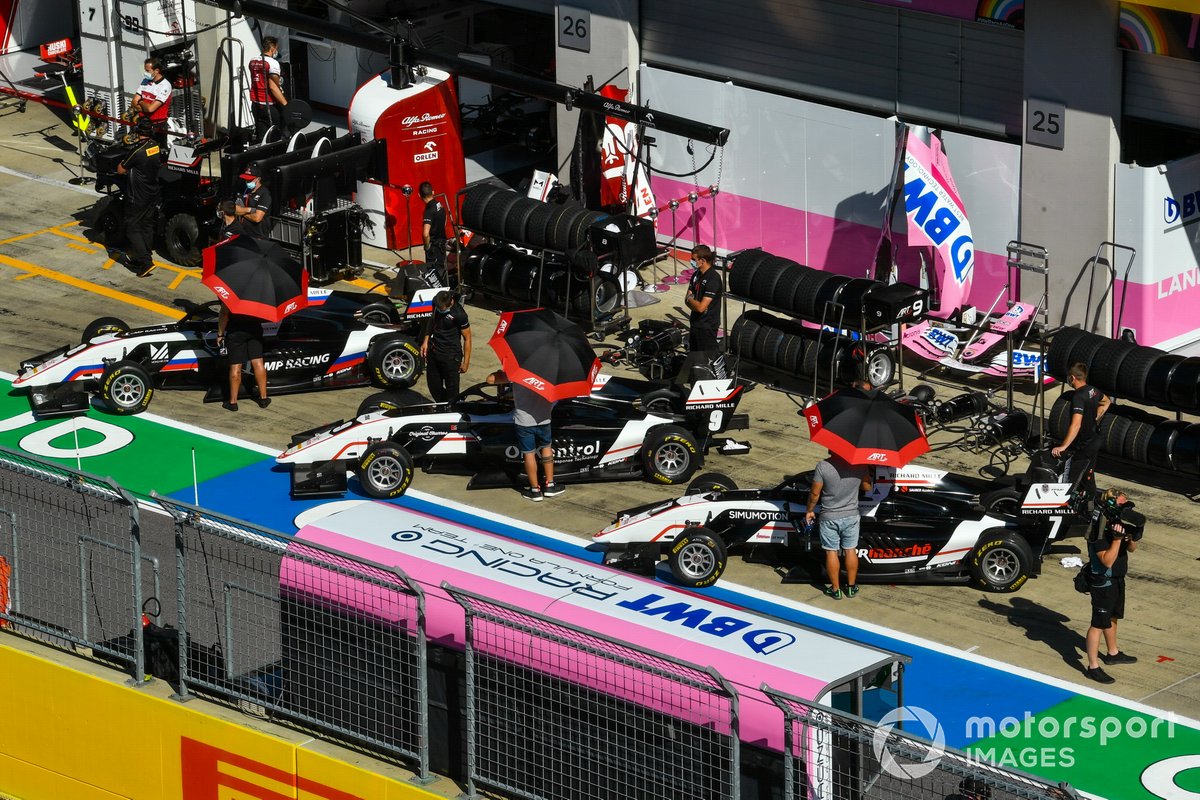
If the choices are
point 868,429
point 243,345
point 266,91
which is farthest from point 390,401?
point 266,91

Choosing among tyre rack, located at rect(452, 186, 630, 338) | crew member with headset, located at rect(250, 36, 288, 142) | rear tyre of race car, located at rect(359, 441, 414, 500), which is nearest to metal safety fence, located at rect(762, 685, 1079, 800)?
rear tyre of race car, located at rect(359, 441, 414, 500)

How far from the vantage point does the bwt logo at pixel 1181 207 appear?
20422 millimetres

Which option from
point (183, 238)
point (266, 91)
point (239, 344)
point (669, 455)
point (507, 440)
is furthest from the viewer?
point (266, 91)

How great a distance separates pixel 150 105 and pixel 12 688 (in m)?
14.0

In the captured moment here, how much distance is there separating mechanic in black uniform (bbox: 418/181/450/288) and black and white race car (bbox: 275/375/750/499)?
13.8 ft

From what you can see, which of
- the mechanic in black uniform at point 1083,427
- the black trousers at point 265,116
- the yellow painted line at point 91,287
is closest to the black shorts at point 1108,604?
the mechanic in black uniform at point 1083,427

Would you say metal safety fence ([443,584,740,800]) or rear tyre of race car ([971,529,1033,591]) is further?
rear tyre of race car ([971,529,1033,591])

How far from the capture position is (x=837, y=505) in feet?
50.2

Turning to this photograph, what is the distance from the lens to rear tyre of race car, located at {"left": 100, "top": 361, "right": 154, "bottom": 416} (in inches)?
763

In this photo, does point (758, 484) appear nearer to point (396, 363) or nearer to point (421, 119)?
point (396, 363)

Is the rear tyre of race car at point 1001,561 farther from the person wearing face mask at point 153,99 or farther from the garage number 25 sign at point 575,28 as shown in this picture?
the person wearing face mask at point 153,99

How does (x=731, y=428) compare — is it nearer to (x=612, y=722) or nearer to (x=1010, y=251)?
(x=1010, y=251)

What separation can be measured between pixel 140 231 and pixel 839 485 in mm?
11944

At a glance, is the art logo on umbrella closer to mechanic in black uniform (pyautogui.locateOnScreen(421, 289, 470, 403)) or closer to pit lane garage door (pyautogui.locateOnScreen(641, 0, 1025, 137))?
mechanic in black uniform (pyautogui.locateOnScreen(421, 289, 470, 403))
